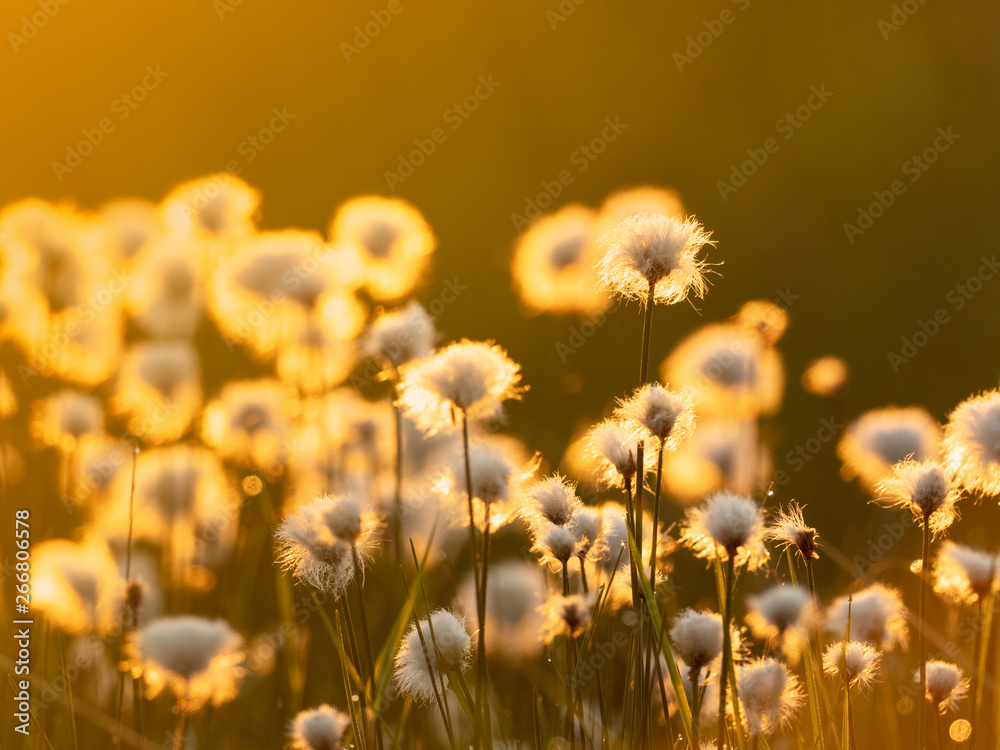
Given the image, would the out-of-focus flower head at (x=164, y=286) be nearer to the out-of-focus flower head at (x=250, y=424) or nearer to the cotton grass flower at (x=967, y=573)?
the out-of-focus flower head at (x=250, y=424)

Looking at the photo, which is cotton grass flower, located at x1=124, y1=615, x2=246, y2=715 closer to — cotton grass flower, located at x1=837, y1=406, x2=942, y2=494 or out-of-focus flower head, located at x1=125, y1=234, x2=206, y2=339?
cotton grass flower, located at x1=837, y1=406, x2=942, y2=494

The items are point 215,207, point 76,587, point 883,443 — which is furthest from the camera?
A: point 215,207

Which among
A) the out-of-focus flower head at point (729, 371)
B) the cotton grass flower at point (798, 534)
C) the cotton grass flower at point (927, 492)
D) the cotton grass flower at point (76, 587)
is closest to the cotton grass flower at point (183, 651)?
the cotton grass flower at point (76, 587)

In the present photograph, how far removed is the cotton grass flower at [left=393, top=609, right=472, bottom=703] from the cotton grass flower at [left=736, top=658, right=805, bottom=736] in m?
0.27

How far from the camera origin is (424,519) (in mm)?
1779

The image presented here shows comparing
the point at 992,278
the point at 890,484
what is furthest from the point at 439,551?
the point at 992,278

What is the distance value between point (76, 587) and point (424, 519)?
0.70 meters

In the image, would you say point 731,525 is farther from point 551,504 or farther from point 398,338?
point 398,338

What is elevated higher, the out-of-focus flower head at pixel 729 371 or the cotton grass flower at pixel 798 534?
the out-of-focus flower head at pixel 729 371

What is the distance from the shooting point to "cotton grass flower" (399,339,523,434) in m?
0.86

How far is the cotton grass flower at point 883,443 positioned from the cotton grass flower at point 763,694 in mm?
661

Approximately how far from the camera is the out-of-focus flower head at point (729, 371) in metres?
1.58

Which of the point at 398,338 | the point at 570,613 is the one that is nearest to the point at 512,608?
the point at 398,338

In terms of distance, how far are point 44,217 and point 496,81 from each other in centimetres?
316
